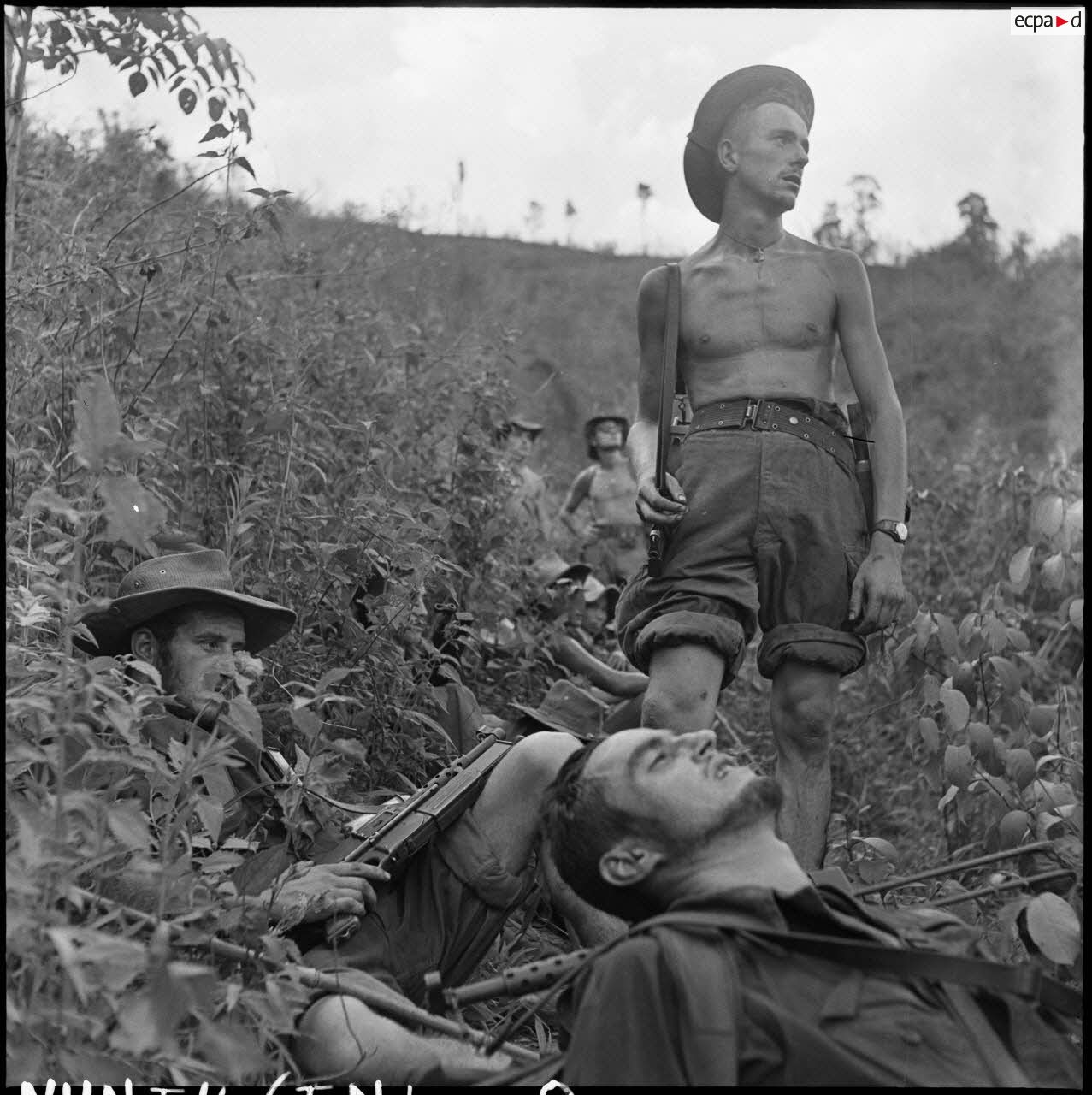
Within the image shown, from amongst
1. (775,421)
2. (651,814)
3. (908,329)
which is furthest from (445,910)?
(908,329)

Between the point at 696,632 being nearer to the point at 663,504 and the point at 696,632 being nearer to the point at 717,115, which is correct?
the point at 663,504

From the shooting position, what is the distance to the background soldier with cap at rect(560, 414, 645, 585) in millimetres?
9820

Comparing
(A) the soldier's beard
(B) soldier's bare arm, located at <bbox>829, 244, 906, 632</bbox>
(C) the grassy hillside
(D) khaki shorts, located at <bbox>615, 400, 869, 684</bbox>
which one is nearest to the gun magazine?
(A) the soldier's beard

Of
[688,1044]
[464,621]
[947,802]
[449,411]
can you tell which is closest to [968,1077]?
[688,1044]

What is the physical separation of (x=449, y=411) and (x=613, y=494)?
4.51 meters

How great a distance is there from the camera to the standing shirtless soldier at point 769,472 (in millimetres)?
3818

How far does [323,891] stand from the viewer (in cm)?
314

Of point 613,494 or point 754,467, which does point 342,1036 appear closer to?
point 754,467

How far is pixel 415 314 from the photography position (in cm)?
1090

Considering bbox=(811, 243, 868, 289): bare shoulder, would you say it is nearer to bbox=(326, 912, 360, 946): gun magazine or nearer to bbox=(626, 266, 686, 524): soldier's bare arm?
bbox=(626, 266, 686, 524): soldier's bare arm

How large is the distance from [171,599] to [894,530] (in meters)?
1.84

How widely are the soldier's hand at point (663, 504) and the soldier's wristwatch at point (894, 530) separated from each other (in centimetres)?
51

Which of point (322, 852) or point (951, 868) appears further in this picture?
point (322, 852)

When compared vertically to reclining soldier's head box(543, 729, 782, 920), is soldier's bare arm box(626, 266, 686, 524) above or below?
above
